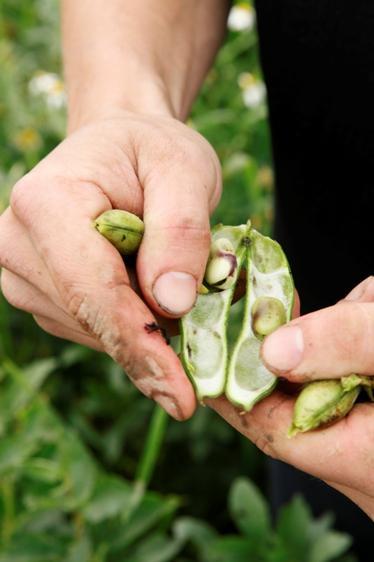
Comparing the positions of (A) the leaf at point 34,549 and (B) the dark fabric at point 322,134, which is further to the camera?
(A) the leaf at point 34,549

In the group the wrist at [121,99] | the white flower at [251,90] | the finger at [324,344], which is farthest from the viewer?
the white flower at [251,90]

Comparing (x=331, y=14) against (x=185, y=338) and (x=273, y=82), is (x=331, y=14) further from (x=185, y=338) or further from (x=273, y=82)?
(x=185, y=338)

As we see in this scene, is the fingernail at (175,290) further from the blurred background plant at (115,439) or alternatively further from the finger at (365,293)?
the blurred background plant at (115,439)

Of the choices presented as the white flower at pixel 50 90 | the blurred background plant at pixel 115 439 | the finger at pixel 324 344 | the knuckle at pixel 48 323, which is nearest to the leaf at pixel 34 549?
the blurred background plant at pixel 115 439

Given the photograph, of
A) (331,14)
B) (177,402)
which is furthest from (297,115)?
(177,402)

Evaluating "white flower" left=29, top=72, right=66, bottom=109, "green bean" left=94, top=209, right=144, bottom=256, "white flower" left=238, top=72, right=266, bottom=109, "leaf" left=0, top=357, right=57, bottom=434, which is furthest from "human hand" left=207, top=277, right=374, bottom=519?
"white flower" left=29, top=72, right=66, bottom=109

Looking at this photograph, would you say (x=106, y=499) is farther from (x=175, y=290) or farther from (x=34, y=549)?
(x=175, y=290)

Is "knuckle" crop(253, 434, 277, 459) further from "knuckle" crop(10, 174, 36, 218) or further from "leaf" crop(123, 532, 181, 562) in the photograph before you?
Answer: "leaf" crop(123, 532, 181, 562)

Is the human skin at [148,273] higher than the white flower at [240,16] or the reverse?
Answer: higher
